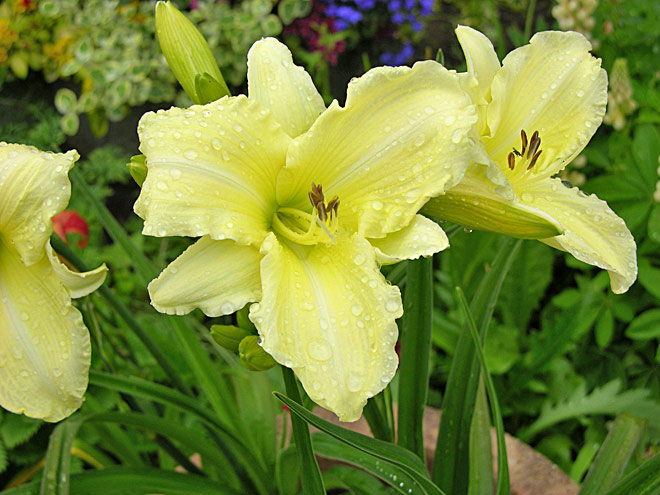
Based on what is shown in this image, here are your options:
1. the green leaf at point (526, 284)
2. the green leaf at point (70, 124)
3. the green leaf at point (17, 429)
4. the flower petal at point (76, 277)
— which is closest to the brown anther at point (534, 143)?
the flower petal at point (76, 277)

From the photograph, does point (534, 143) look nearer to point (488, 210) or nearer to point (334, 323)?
point (488, 210)

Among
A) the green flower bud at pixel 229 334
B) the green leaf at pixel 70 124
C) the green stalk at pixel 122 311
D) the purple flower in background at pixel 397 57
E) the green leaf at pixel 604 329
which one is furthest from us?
the purple flower in background at pixel 397 57

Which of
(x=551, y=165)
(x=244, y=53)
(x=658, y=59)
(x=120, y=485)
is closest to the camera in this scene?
(x=551, y=165)

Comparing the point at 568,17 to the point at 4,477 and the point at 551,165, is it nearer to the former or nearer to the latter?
the point at 551,165

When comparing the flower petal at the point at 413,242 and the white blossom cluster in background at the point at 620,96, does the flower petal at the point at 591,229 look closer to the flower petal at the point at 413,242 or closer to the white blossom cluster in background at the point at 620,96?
the flower petal at the point at 413,242

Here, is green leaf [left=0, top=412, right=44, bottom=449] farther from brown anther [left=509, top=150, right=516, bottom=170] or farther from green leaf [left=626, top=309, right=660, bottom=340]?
green leaf [left=626, top=309, right=660, bottom=340]

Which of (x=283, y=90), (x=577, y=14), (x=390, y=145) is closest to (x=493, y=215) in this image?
(x=390, y=145)

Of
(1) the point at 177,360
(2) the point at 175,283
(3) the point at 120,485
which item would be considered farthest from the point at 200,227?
(1) the point at 177,360

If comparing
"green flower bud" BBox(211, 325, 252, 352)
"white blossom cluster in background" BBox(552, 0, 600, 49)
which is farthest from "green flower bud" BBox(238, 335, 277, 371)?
"white blossom cluster in background" BBox(552, 0, 600, 49)
